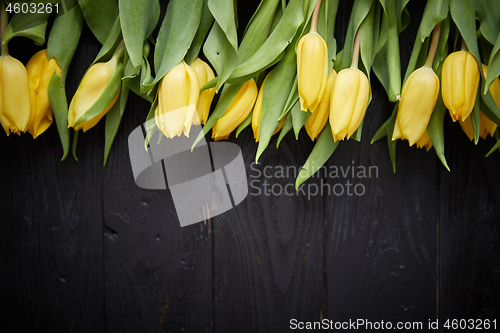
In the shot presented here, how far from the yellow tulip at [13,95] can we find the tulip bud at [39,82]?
0.01 m

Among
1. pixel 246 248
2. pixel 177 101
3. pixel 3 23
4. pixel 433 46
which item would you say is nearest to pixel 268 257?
pixel 246 248

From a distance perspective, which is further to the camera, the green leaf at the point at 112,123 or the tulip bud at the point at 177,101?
the green leaf at the point at 112,123

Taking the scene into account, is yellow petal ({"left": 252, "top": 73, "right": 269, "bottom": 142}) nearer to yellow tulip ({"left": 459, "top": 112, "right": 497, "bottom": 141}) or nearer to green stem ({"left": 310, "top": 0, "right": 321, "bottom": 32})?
green stem ({"left": 310, "top": 0, "right": 321, "bottom": 32})

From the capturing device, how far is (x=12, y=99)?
0.58 meters

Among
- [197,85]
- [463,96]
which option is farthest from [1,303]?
[463,96]

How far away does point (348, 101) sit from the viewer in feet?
1.75

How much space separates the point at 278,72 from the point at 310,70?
65 millimetres

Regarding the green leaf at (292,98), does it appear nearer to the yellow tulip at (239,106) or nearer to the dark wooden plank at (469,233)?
the yellow tulip at (239,106)

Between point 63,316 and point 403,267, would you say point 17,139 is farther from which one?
point 403,267

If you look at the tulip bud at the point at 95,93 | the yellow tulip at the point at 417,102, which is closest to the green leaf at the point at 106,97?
the tulip bud at the point at 95,93

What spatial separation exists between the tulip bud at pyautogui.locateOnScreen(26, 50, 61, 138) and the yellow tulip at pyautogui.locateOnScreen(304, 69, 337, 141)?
0.45m

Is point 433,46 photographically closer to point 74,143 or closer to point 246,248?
point 246,248

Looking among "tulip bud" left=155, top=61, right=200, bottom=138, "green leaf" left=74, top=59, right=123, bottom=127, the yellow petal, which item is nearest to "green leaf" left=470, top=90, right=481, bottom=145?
the yellow petal

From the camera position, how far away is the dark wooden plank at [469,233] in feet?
2.26
